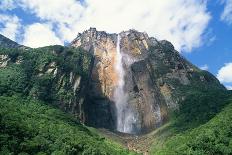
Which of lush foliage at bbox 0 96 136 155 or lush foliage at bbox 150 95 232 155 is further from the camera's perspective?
lush foliage at bbox 150 95 232 155

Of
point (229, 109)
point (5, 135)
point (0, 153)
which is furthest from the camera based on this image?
point (229, 109)

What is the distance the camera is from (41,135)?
150000mm

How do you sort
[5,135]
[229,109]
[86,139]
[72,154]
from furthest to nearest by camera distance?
[229,109], [86,139], [72,154], [5,135]

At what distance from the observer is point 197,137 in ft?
531

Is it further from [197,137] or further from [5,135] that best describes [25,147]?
[197,137]

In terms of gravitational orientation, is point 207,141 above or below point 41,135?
above

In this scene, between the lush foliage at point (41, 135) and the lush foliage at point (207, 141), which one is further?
the lush foliage at point (207, 141)

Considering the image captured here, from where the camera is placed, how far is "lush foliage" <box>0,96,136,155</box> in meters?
134

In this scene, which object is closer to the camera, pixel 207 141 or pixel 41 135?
pixel 41 135

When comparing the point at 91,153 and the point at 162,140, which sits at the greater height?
the point at 162,140

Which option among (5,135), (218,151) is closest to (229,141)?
(218,151)

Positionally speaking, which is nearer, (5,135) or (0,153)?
(0,153)

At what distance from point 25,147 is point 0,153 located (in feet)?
45.5

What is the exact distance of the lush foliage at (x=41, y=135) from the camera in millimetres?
133875
